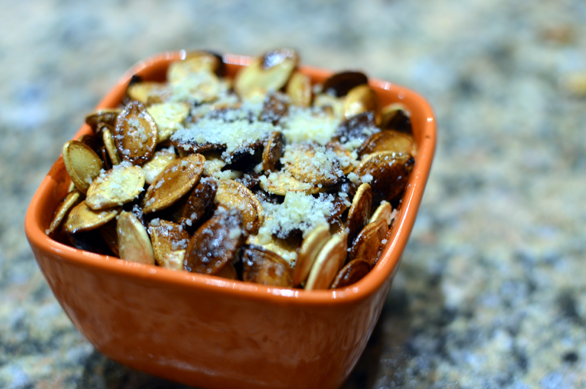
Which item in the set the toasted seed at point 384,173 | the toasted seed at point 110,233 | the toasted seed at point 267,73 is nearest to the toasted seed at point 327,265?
the toasted seed at point 384,173

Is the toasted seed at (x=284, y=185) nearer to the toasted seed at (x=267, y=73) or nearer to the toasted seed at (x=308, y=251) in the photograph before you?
the toasted seed at (x=308, y=251)

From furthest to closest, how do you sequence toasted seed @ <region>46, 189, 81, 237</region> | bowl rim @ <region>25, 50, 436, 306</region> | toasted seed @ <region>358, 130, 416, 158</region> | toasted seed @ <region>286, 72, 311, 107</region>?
toasted seed @ <region>286, 72, 311, 107</region> → toasted seed @ <region>358, 130, 416, 158</region> → toasted seed @ <region>46, 189, 81, 237</region> → bowl rim @ <region>25, 50, 436, 306</region>

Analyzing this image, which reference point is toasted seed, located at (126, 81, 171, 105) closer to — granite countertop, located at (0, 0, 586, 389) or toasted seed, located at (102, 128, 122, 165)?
toasted seed, located at (102, 128, 122, 165)

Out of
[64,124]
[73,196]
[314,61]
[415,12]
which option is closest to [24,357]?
[73,196]

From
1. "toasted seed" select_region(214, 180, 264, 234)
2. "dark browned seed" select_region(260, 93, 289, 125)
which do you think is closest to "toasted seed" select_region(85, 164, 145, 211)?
"toasted seed" select_region(214, 180, 264, 234)

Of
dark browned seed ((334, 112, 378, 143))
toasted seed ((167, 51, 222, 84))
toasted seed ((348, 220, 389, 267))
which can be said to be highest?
toasted seed ((167, 51, 222, 84))

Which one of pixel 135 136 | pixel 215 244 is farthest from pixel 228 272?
pixel 135 136

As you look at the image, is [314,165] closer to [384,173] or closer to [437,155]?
[384,173]
